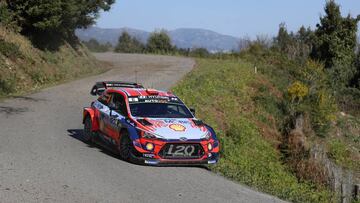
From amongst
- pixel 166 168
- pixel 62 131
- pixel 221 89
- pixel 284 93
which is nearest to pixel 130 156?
pixel 166 168

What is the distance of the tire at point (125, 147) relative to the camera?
1213 cm

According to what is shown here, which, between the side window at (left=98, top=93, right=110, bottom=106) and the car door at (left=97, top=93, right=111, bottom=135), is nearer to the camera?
the car door at (left=97, top=93, right=111, bottom=135)

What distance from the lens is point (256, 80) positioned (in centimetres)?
3328

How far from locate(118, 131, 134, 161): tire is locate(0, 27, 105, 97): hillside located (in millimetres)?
11707

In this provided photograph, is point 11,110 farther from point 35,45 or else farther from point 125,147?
point 35,45

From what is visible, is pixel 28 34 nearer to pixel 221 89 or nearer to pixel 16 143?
pixel 221 89

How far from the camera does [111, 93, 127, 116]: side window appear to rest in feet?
43.6

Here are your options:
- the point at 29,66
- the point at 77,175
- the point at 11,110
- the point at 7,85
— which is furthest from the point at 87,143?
the point at 29,66

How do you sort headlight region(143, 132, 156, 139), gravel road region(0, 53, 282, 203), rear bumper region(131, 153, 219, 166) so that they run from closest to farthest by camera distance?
1. gravel road region(0, 53, 282, 203)
2. rear bumper region(131, 153, 219, 166)
3. headlight region(143, 132, 156, 139)

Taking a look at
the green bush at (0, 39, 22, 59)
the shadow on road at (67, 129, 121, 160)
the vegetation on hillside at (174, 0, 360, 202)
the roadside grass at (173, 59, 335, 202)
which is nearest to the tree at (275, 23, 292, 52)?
the vegetation on hillside at (174, 0, 360, 202)

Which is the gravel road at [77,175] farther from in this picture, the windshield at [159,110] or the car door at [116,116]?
the windshield at [159,110]

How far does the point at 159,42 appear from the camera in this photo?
7169 cm

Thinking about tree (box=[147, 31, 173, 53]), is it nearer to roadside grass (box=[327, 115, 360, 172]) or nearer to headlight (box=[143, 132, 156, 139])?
roadside grass (box=[327, 115, 360, 172])

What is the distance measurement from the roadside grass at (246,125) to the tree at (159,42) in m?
35.3
